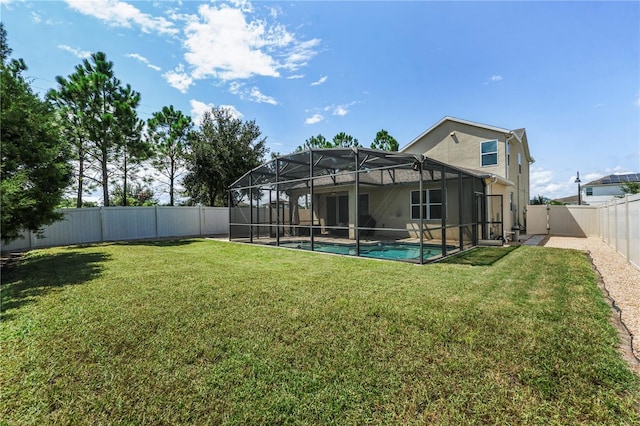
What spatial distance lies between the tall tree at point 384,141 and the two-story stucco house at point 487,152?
14215mm

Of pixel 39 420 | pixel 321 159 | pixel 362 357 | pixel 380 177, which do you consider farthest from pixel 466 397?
pixel 380 177

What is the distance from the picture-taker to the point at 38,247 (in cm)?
1077

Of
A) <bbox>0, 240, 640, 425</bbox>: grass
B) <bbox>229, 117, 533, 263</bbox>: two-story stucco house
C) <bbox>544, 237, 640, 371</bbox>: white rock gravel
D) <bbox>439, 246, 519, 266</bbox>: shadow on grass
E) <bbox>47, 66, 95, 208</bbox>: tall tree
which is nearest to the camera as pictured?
<bbox>0, 240, 640, 425</bbox>: grass

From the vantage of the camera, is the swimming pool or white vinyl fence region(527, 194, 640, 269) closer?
white vinyl fence region(527, 194, 640, 269)

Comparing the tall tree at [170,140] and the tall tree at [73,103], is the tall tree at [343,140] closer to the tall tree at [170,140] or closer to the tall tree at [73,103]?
the tall tree at [170,140]

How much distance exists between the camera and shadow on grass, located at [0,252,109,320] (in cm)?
452

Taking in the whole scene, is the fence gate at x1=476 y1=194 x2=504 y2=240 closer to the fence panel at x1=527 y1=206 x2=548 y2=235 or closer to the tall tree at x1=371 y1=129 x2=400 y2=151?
the fence panel at x1=527 y1=206 x2=548 y2=235

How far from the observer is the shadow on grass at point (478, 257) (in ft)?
23.2

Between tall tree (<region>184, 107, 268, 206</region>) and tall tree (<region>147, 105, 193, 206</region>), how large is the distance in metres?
0.99

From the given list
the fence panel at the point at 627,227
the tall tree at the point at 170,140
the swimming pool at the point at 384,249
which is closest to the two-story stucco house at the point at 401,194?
the swimming pool at the point at 384,249

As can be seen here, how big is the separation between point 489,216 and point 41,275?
1475cm

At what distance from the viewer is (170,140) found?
738 inches

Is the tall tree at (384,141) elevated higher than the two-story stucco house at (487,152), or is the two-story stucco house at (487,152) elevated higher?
the tall tree at (384,141)

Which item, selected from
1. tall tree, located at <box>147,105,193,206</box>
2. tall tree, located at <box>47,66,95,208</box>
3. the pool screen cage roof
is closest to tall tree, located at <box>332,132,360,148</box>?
tall tree, located at <box>147,105,193,206</box>
